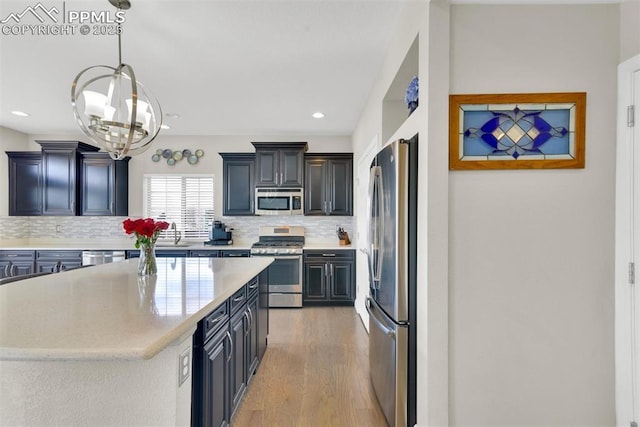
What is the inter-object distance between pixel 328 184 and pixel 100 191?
3666mm

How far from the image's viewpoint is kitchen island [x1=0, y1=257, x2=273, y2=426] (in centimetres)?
94

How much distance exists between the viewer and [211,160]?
203 inches

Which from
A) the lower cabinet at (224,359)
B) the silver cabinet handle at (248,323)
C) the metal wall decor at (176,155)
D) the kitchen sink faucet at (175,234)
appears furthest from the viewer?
the metal wall decor at (176,155)

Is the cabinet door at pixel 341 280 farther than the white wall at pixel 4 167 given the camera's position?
No

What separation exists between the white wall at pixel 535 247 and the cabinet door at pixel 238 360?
1.26 m

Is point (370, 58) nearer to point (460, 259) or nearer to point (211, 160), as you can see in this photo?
point (460, 259)

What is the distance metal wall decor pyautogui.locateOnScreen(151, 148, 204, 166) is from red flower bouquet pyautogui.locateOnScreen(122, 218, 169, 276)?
3393mm

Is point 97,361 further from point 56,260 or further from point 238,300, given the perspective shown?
point 56,260

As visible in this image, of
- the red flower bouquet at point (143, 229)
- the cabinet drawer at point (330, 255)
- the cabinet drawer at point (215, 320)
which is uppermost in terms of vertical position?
the red flower bouquet at point (143, 229)

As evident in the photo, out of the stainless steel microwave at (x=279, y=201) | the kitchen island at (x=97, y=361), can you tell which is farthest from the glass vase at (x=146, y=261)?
the stainless steel microwave at (x=279, y=201)

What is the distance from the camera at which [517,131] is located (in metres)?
1.60

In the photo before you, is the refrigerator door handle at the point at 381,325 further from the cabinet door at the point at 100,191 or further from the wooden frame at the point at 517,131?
the cabinet door at the point at 100,191

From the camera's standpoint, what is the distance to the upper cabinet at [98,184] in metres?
4.73

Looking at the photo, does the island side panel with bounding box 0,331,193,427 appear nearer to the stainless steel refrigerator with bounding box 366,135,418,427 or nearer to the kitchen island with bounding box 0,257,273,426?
the kitchen island with bounding box 0,257,273,426
